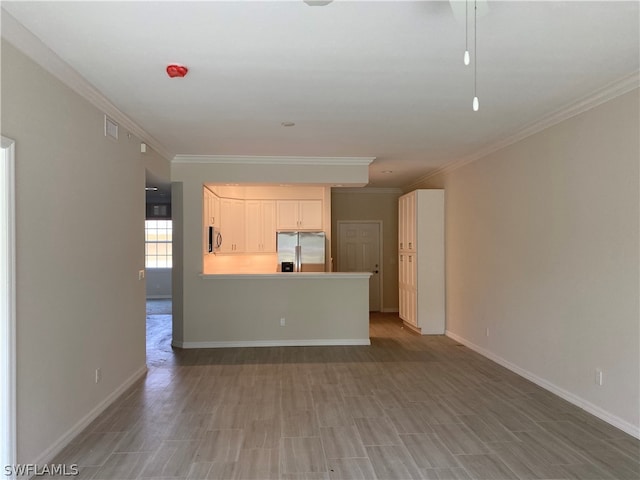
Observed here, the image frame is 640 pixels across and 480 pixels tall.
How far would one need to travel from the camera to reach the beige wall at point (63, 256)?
237 centimetres

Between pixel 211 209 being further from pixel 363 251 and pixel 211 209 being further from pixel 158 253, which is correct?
pixel 158 253

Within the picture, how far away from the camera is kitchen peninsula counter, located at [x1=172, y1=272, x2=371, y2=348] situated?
5648 millimetres

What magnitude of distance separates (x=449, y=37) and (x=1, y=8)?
7.88ft

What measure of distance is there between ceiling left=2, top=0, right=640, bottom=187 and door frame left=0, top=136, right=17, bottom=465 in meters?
0.84

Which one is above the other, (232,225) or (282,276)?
(232,225)

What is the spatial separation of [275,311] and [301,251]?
1722 millimetres

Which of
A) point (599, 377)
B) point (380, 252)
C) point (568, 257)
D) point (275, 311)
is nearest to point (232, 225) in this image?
point (275, 311)

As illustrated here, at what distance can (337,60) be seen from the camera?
2.68 m

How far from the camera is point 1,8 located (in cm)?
207

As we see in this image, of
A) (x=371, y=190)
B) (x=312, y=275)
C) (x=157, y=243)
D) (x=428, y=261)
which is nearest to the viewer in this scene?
(x=312, y=275)

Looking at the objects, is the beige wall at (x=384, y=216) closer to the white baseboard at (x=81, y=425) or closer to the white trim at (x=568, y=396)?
the white trim at (x=568, y=396)

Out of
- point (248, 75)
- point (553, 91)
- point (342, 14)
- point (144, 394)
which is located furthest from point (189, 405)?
point (553, 91)

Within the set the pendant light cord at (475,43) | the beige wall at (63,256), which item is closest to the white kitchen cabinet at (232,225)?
the beige wall at (63,256)

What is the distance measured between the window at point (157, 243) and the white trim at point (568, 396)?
8169mm
